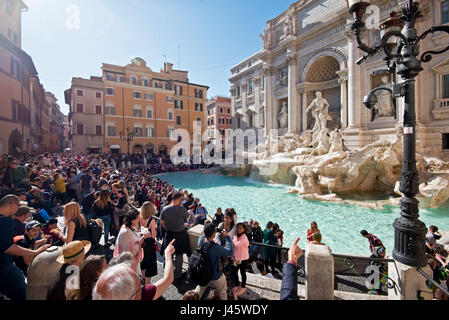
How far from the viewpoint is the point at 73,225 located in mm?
3387

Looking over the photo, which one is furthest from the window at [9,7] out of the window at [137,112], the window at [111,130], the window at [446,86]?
the window at [446,86]

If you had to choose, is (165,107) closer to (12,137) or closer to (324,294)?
(12,137)

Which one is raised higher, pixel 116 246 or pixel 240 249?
pixel 116 246

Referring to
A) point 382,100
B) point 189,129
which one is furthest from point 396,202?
point 189,129

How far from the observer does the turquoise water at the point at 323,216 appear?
6.84 meters

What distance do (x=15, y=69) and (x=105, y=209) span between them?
20.4m

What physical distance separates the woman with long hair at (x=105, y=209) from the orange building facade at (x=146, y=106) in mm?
24873

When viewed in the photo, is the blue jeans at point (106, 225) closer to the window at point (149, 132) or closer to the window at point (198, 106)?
the window at point (149, 132)

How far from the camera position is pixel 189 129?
36281 millimetres

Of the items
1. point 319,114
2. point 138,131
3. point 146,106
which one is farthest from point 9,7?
point 319,114

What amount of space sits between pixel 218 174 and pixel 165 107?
15892 millimetres

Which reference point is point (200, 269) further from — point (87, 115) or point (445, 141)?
point (87, 115)

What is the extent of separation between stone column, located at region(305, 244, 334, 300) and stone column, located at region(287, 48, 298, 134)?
64.8ft

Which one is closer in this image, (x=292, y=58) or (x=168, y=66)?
(x=292, y=58)
